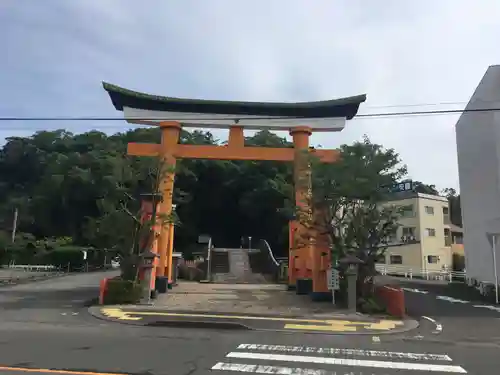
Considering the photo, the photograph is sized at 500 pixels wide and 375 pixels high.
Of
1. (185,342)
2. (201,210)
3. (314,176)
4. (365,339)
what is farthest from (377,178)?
(201,210)

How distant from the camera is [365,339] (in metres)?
10.3

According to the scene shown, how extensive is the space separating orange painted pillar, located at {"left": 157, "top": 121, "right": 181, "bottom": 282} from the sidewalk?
2.20 meters

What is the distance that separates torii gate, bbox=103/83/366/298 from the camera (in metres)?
21.1

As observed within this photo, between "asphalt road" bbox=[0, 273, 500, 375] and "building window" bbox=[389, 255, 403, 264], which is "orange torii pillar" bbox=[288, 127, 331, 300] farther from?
A: "building window" bbox=[389, 255, 403, 264]

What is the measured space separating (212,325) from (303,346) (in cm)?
353

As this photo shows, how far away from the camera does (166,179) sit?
20.3 metres

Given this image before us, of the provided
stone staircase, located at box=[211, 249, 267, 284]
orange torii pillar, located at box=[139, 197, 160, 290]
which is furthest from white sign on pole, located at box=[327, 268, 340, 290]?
stone staircase, located at box=[211, 249, 267, 284]

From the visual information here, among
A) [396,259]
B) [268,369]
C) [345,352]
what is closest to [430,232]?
[396,259]

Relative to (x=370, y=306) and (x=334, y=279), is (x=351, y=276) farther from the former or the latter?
(x=370, y=306)

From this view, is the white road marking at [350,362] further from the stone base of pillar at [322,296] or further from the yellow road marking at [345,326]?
the stone base of pillar at [322,296]

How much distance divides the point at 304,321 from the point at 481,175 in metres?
15.3

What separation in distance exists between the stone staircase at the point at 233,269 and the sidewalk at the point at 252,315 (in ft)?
38.1

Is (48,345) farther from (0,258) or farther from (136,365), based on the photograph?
(0,258)

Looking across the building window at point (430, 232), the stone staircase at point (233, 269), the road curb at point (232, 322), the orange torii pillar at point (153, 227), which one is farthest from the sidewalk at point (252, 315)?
the building window at point (430, 232)
